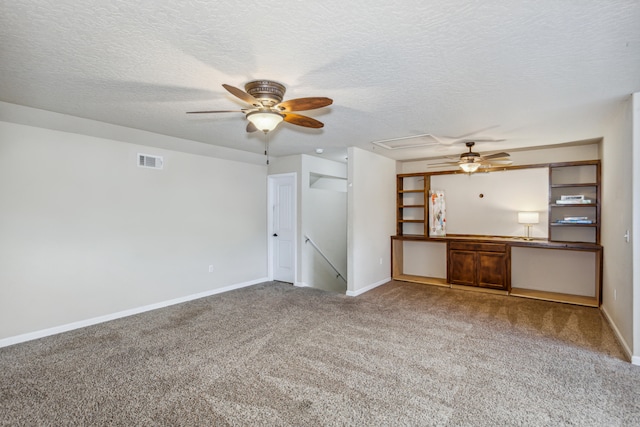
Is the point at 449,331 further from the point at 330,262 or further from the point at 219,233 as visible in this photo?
the point at 219,233

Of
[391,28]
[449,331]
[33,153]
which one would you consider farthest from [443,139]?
[33,153]

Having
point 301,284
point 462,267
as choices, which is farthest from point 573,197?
point 301,284

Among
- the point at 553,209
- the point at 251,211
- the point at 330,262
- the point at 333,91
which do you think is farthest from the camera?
the point at 330,262

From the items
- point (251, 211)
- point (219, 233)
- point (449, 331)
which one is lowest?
point (449, 331)

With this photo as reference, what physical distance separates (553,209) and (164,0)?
19.8 ft

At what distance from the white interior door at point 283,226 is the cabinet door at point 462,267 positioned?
2917mm

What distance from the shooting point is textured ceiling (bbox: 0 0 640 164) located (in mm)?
1780

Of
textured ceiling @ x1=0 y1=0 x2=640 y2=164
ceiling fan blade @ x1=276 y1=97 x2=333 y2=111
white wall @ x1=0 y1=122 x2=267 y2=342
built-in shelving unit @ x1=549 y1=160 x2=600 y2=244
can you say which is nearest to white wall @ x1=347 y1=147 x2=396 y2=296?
textured ceiling @ x1=0 y1=0 x2=640 y2=164

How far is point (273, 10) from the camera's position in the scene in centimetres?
176

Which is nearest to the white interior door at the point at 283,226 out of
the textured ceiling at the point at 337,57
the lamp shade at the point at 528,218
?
the textured ceiling at the point at 337,57

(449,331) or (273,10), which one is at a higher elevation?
(273,10)

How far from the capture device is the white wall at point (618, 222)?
310 centimetres

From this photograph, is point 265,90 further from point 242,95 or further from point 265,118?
point 242,95

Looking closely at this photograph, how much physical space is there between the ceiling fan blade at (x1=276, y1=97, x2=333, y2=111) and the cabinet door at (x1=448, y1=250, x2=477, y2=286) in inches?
176
